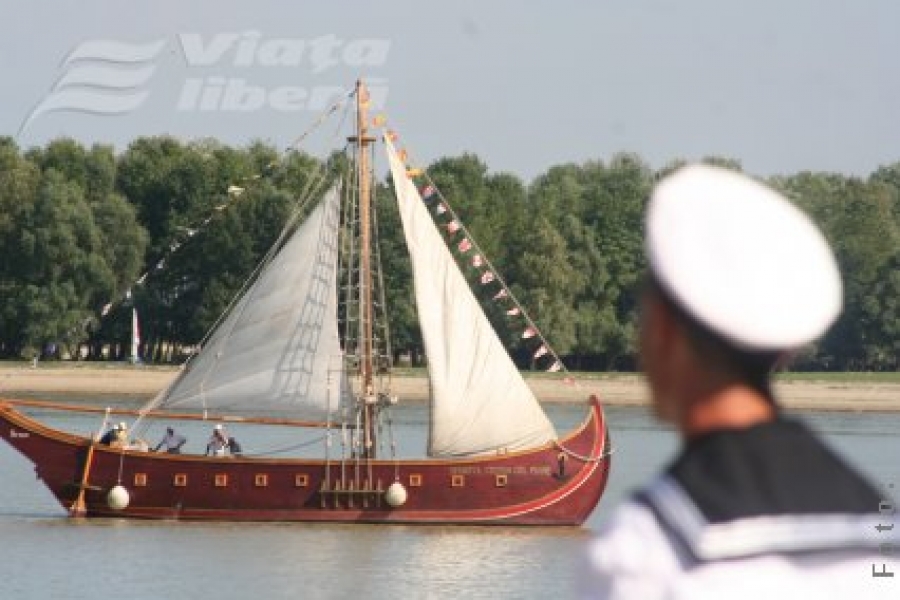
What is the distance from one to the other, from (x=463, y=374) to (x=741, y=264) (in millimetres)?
30288

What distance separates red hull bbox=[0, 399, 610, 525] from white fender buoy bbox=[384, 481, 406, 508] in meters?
0.09

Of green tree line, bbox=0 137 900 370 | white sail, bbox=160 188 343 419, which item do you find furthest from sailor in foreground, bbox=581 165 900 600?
green tree line, bbox=0 137 900 370

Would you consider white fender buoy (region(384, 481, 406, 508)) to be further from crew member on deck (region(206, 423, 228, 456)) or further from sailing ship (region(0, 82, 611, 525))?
crew member on deck (region(206, 423, 228, 456))

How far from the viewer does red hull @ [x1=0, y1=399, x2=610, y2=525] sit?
32469 millimetres

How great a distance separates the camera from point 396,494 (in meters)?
32.3

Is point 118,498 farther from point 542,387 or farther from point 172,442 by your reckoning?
point 542,387

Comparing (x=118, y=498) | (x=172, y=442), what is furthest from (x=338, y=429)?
(x=118, y=498)

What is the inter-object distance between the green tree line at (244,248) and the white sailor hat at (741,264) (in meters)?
78.6

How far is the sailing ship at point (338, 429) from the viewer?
1281 inches

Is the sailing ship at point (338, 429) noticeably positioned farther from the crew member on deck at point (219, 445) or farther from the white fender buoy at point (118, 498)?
the crew member on deck at point (219, 445)

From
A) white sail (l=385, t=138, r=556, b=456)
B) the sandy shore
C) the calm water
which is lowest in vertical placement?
the calm water

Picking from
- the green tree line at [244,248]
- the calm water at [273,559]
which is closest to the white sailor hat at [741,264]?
the calm water at [273,559]

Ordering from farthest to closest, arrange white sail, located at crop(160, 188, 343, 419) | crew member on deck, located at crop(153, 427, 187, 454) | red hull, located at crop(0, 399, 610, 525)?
crew member on deck, located at crop(153, 427, 187, 454) < white sail, located at crop(160, 188, 343, 419) < red hull, located at crop(0, 399, 610, 525)

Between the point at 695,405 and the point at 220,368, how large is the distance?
3067cm
